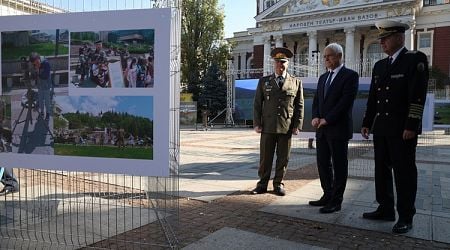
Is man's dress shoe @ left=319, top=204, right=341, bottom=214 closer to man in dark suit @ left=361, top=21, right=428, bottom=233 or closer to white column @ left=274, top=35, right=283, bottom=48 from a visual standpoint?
man in dark suit @ left=361, top=21, right=428, bottom=233

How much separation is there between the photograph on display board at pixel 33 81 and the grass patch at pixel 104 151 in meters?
0.14

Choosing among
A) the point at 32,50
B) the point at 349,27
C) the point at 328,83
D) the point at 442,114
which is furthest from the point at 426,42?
the point at 32,50

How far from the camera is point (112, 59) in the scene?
140 inches

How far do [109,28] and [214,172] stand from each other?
5.05m

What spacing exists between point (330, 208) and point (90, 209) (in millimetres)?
2812

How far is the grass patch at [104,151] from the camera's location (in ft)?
11.8

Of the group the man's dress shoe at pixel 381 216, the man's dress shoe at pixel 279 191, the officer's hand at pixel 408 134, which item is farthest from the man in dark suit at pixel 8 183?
the officer's hand at pixel 408 134

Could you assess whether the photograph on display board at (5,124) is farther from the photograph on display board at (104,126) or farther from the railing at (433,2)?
the railing at (433,2)

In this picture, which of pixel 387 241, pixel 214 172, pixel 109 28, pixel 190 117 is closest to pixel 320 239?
pixel 387 241

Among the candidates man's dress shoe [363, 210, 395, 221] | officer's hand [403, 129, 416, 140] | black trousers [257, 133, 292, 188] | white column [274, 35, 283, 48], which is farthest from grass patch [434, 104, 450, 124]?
white column [274, 35, 283, 48]

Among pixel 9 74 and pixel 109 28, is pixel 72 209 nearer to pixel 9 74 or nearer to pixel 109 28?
pixel 9 74

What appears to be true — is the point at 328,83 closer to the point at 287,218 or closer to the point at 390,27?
the point at 390,27

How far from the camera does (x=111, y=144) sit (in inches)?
144

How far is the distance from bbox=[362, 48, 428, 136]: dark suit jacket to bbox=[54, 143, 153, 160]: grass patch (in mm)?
2517
